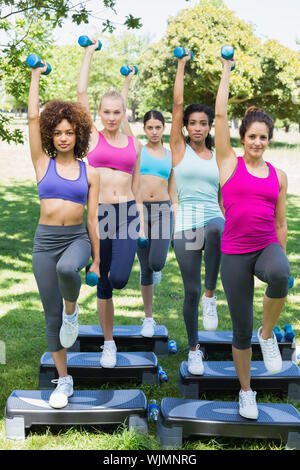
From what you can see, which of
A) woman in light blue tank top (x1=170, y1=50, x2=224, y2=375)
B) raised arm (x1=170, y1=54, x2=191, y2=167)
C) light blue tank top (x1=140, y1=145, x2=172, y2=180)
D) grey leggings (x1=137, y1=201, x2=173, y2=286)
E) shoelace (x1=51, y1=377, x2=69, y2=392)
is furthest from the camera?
light blue tank top (x1=140, y1=145, x2=172, y2=180)

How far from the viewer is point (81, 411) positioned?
11.4ft

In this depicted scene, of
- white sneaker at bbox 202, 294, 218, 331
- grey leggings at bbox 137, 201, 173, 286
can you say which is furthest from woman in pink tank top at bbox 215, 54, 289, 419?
grey leggings at bbox 137, 201, 173, 286

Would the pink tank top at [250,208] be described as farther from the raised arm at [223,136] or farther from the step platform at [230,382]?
the step platform at [230,382]

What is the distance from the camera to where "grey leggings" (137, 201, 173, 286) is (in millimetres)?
4914

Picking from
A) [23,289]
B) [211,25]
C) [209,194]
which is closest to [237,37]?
[211,25]

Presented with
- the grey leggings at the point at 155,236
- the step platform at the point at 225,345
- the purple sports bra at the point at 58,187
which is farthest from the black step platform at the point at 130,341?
the purple sports bra at the point at 58,187

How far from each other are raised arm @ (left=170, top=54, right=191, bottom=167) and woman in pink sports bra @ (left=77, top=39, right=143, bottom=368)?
40 centimetres

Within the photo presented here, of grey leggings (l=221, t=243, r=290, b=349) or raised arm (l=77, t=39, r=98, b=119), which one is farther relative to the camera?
raised arm (l=77, t=39, r=98, b=119)

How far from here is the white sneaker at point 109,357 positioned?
4250 millimetres

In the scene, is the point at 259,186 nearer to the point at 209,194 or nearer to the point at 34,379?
the point at 209,194

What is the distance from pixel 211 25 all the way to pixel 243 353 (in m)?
20.6

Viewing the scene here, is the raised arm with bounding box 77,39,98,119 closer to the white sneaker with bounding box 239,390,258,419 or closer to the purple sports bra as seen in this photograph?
the purple sports bra

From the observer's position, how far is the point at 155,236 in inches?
195
